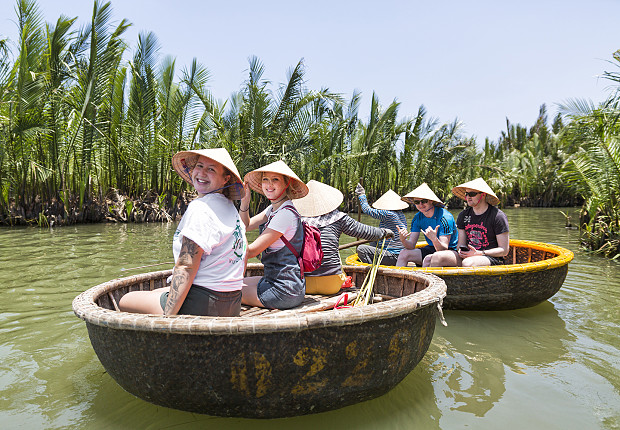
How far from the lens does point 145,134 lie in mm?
14938

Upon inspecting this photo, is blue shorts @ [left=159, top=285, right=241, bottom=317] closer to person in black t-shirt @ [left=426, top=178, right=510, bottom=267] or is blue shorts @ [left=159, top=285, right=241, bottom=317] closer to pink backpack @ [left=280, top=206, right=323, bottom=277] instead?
pink backpack @ [left=280, top=206, right=323, bottom=277]

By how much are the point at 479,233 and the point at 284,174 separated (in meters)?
2.94

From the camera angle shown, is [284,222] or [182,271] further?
[284,222]

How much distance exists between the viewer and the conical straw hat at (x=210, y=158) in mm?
2762

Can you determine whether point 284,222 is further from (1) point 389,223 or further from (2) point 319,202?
(1) point 389,223

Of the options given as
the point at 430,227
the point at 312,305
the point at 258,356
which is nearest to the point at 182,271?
the point at 258,356

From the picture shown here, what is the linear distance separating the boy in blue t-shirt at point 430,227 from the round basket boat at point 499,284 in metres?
0.54

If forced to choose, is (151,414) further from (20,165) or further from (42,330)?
(20,165)

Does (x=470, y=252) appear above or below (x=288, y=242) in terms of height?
below

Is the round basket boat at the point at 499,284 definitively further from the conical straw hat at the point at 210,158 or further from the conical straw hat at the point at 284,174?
the conical straw hat at the point at 210,158

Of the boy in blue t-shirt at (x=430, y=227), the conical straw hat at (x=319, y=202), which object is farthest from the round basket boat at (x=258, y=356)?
the boy in blue t-shirt at (x=430, y=227)

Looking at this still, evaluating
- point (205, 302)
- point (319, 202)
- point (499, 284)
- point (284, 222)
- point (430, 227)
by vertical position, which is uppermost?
point (319, 202)

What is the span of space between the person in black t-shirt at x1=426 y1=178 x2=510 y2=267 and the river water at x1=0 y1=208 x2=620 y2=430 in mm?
578

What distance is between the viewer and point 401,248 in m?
6.16
